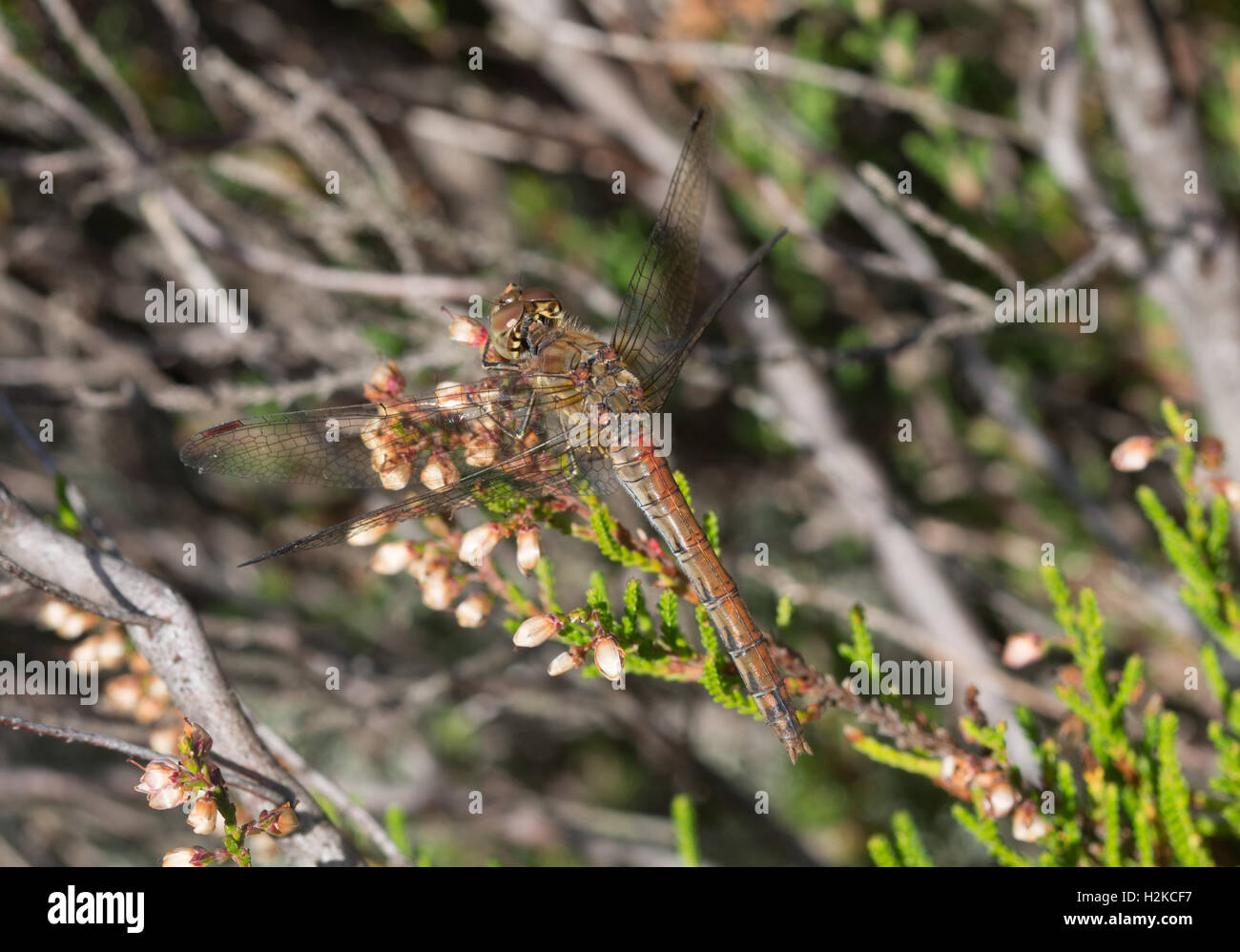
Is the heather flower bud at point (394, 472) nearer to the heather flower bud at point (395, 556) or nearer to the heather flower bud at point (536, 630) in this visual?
the heather flower bud at point (395, 556)

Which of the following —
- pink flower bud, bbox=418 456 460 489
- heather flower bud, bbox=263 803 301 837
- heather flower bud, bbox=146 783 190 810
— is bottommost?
heather flower bud, bbox=263 803 301 837

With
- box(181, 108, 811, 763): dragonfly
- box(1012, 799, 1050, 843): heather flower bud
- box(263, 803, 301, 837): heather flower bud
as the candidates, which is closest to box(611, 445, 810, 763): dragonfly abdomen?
box(181, 108, 811, 763): dragonfly

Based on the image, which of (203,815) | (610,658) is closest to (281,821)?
(203,815)

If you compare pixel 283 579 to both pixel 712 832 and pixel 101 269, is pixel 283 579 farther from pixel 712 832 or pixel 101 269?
pixel 712 832

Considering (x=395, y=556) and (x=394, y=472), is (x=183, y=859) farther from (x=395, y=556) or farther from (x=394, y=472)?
(x=394, y=472)

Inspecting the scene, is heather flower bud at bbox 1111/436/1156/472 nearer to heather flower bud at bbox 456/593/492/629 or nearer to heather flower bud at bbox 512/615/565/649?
heather flower bud at bbox 512/615/565/649

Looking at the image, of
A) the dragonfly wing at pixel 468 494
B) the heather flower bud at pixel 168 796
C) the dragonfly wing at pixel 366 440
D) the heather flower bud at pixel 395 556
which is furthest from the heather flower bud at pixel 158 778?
the dragonfly wing at pixel 366 440
